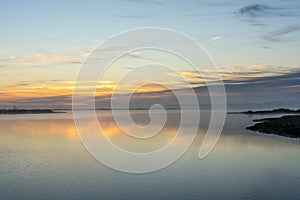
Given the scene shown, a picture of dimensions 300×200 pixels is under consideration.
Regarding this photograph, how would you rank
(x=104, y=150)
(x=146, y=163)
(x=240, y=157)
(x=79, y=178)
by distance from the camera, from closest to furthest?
(x=79, y=178) → (x=146, y=163) → (x=240, y=157) → (x=104, y=150)

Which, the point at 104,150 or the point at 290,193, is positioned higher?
the point at 104,150

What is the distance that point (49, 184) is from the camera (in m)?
16.8

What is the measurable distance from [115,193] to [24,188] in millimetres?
4348

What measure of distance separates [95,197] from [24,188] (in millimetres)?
3740

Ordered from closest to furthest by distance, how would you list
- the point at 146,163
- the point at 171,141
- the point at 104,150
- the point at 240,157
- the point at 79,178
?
the point at 79,178
the point at 146,163
the point at 240,157
the point at 104,150
the point at 171,141

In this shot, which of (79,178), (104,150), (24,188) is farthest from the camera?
(104,150)

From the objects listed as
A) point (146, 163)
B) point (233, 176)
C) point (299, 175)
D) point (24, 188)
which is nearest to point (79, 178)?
point (24, 188)

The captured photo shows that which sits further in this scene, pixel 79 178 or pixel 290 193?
pixel 79 178

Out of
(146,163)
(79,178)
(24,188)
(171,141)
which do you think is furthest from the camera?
(171,141)

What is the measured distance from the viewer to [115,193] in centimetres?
1519

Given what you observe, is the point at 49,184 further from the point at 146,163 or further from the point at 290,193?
the point at 290,193

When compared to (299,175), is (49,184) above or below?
above

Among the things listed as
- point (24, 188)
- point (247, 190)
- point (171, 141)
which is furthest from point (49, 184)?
point (171, 141)

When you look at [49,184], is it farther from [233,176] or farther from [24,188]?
[233,176]
